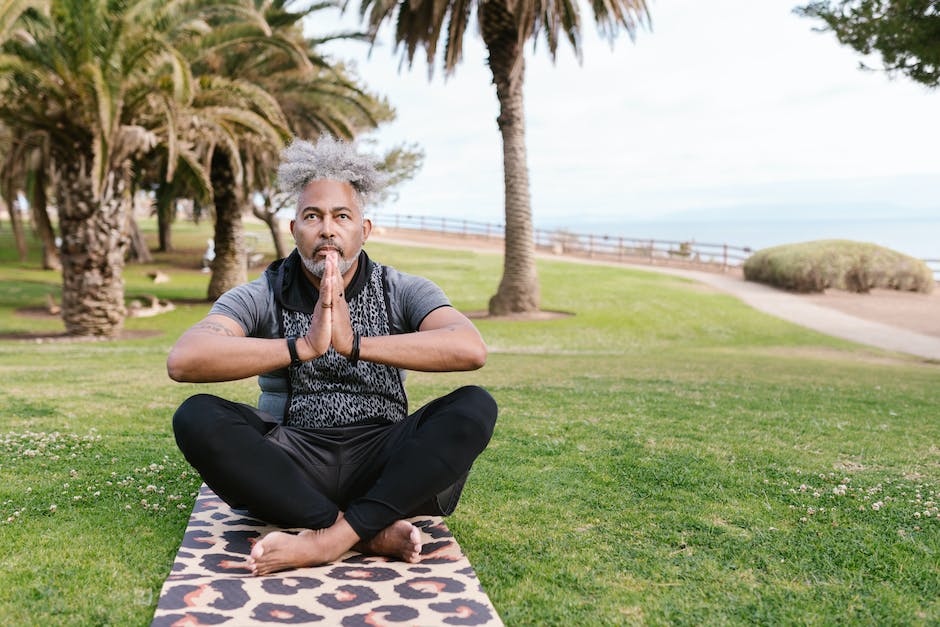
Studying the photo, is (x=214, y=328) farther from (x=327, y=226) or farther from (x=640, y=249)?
(x=640, y=249)

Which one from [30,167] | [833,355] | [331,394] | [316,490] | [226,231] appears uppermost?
[30,167]

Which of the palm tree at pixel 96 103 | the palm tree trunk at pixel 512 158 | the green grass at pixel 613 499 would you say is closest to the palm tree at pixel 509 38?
the palm tree trunk at pixel 512 158

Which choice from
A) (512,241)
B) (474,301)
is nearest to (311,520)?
(512,241)

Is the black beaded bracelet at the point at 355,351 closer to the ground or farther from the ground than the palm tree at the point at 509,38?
closer to the ground

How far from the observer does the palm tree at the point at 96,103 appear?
45.7 ft

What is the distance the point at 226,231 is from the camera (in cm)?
2330

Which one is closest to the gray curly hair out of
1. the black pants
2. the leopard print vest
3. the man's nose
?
the man's nose

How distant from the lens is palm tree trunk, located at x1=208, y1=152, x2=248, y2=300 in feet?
74.8

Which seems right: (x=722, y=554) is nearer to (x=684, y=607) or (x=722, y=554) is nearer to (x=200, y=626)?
(x=684, y=607)

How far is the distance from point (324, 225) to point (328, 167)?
0.28 metres

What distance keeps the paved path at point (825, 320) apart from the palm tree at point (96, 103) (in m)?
15.5

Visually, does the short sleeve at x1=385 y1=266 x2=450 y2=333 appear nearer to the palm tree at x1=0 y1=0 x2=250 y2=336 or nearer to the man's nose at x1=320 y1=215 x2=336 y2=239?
the man's nose at x1=320 y1=215 x2=336 y2=239

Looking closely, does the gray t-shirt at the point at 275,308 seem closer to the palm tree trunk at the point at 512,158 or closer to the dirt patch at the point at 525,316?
the palm tree trunk at the point at 512,158

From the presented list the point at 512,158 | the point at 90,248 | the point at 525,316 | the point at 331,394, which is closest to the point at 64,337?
the point at 90,248
